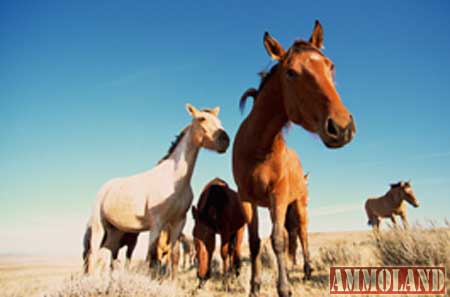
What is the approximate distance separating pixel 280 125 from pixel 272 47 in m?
0.90

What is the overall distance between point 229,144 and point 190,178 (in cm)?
96

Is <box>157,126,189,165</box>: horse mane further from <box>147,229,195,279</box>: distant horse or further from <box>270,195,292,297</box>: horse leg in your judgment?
<box>270,195,292,297</box>: horse leg

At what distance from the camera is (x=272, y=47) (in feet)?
10.8

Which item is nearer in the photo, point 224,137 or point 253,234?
point 253,234

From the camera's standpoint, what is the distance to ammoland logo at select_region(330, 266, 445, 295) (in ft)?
10.2

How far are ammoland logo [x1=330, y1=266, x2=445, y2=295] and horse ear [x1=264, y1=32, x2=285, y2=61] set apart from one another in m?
2.62

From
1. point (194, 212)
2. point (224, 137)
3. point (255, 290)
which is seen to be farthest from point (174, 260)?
point (224, 137)

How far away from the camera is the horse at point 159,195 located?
4.83 m

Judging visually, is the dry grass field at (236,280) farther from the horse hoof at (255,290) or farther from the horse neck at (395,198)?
the horse neck at (395,198)

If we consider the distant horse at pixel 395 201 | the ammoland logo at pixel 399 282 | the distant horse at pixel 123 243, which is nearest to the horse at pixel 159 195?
the distant horse at pixel 123 243

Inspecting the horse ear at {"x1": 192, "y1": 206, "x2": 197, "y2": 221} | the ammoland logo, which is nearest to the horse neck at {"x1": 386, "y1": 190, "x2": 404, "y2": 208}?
the ammoland logo

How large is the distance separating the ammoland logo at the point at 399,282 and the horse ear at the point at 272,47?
2625 mm

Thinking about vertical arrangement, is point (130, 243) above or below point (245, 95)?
below

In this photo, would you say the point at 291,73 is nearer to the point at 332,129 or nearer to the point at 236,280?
the point at 332,129
